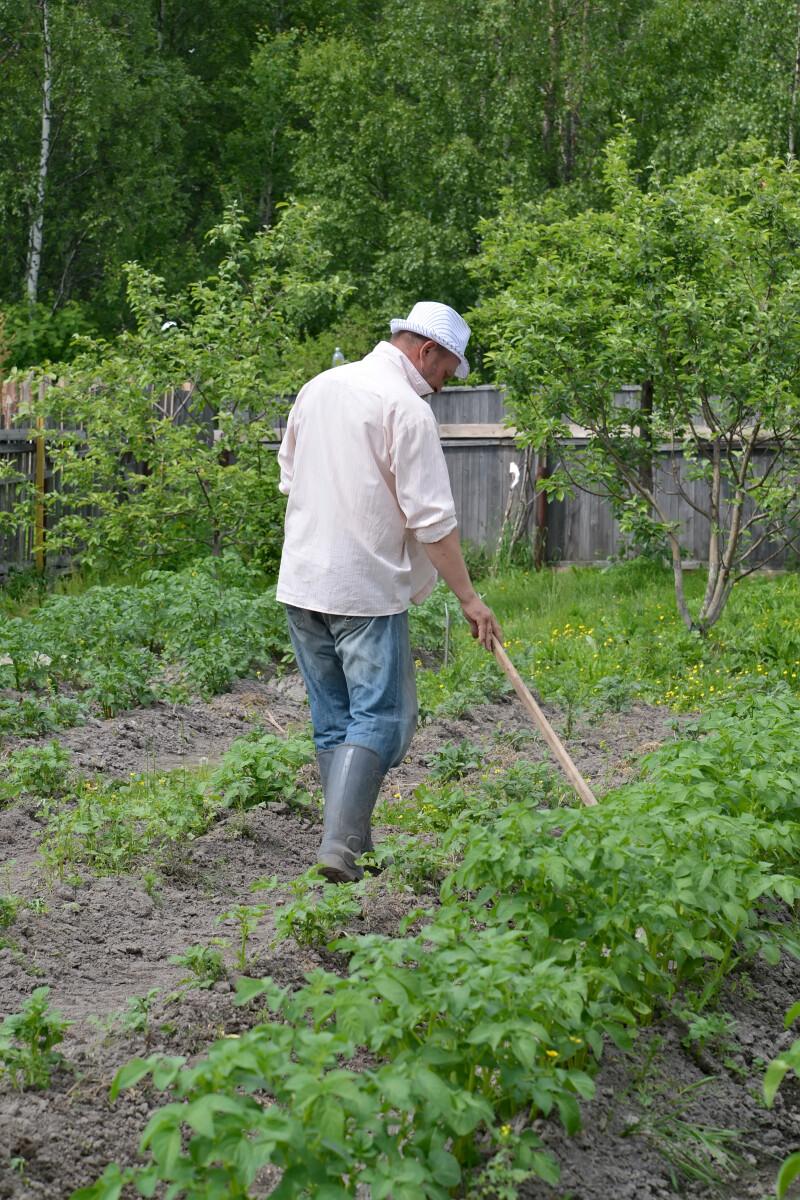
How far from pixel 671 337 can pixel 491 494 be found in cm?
492

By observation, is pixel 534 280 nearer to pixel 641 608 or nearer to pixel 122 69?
pixel 641 608

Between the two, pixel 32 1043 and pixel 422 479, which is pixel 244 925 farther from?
pixel 422 479

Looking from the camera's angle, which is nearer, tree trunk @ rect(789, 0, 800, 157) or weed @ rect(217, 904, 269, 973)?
weed @ rect(217, 904, 269, 973)

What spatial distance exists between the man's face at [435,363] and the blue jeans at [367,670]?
765 mm

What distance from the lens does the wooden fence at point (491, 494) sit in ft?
33.6

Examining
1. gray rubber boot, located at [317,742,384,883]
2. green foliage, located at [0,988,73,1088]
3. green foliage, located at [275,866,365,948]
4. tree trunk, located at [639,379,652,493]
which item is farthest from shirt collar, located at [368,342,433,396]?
tree trunk, located at [639,379,652,493]

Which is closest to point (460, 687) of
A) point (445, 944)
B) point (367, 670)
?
point (367, 670)

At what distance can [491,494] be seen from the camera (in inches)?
463

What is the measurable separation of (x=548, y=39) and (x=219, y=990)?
18.4 m

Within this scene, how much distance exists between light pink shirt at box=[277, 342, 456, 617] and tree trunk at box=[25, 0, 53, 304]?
1663cm

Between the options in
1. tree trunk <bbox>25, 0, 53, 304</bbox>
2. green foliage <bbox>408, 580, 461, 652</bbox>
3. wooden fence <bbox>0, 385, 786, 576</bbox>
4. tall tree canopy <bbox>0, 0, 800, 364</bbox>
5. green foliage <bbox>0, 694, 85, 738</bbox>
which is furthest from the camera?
tree trunk <bbox>25, 0, 53, 304</bbox>

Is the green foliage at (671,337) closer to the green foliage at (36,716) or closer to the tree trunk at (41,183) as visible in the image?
the green foliage at (36,716)

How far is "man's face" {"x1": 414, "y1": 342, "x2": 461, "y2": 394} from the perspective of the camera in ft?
12.2

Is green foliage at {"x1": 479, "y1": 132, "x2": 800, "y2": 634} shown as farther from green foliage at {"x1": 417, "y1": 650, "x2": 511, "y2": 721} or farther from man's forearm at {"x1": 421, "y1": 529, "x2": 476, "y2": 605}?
man's forearm at {"x1": 421, "y1": 529, "x2": 476, "y2": 605}
